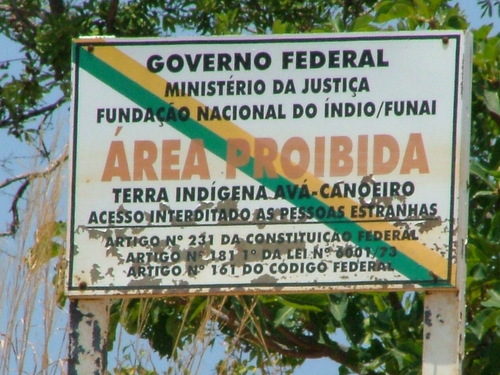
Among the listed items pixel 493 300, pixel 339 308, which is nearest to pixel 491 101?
pixel 493 300

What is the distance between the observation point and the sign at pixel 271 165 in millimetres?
4617

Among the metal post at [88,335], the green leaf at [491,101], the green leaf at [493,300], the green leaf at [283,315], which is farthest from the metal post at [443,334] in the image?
the green leaf at [491,101]

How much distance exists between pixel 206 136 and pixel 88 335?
79 cm

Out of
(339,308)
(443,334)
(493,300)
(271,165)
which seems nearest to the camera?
(443,334)

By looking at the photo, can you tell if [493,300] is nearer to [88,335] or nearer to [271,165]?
[271,165]

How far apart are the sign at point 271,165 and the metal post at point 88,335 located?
88 millimetres

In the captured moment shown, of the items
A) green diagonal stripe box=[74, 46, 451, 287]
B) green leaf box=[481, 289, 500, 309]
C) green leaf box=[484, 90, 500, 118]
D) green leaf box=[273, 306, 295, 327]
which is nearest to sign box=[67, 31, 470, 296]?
green diagonal stripe box=[74, 46, 451, 287]

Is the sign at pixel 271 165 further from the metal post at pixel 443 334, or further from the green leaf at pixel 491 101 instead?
the green leaf at pixel 491 101

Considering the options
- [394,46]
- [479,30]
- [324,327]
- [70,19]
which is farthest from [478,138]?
[70,19]

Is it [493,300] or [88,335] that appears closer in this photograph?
[88,335]

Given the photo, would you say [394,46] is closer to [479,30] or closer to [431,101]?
[431,101]

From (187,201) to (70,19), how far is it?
5400mm

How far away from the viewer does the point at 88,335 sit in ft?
15.6

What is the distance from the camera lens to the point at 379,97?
4.77 meters
